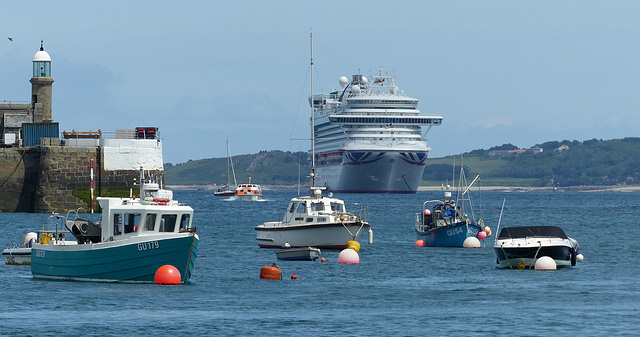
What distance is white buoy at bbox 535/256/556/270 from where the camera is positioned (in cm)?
4575

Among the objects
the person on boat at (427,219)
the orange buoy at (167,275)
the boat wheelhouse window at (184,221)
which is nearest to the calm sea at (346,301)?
the orange buoy at (167,275)

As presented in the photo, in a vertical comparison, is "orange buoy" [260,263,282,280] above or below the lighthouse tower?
below

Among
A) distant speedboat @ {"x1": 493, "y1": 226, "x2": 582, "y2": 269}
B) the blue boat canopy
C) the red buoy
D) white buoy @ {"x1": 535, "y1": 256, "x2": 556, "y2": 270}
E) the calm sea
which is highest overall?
the blue boat canopy

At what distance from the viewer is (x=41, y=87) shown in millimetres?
105688

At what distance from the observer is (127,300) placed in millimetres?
34375

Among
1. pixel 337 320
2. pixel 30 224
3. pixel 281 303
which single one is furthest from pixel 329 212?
pixel 30 224

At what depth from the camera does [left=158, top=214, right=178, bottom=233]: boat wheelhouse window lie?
36.0 metres

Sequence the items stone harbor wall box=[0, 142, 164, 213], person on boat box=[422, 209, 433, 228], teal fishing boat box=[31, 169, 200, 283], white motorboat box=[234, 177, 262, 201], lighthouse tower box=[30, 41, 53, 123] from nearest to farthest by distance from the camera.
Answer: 1. teal fishing boat box=[31, 169, 200, 283]
2. person on boat box=[422, 209, 433, 228]
3. stone harbor wall box=[0, 142, 164, 213]
4. lighthouse tower box=[30, 41, 53, 123]
5. white motorboat box=[234, 177, 262, 201]

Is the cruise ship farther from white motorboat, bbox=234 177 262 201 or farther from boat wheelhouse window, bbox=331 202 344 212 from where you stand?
boat wheelhouse window, bbox=331 202 344 212

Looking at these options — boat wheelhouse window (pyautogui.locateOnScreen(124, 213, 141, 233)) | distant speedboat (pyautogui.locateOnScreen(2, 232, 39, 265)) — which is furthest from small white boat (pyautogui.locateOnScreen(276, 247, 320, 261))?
boat wheelhouse window (pyautogui.locateOnScreen(124, 213, 141, 233))

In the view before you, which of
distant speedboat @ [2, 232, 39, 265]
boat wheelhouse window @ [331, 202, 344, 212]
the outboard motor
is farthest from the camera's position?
boat wheelhouse window @ [331, 202, 344, 212]

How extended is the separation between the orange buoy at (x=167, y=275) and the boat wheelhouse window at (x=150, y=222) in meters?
1.50

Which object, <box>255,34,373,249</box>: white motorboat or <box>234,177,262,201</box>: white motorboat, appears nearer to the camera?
<box>255,34,373,249</box>: white motorboat

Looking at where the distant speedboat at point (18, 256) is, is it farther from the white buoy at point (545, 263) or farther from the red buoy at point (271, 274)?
the white buoy at point (545, 263)
